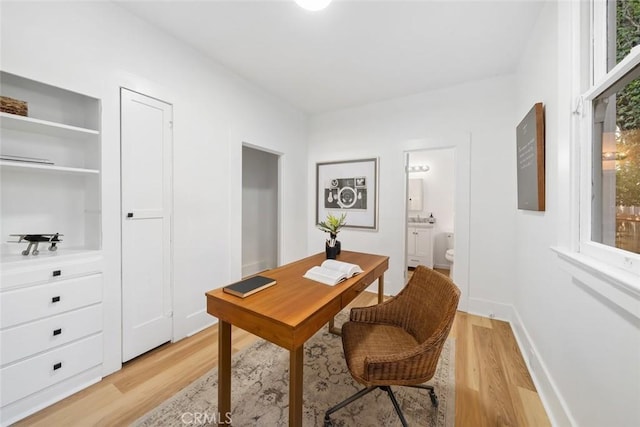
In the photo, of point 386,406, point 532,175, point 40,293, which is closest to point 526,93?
point 532,175

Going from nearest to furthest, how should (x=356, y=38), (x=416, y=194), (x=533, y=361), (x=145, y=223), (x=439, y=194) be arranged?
(x=533, y=361) → (x=145, y=223) → (x=356, y=38) → (x=439, y=194) → (x=416, y=194)

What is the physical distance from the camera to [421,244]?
438 cm

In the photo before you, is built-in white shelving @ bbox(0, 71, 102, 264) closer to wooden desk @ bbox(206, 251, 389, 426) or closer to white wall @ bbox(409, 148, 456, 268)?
wooden desk @ bbox(206, 251, 389, 426)

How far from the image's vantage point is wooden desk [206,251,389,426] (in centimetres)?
104

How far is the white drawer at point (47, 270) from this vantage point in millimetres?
1349

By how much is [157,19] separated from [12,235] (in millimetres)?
1895

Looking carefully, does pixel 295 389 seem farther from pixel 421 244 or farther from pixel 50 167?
pixel 421 244

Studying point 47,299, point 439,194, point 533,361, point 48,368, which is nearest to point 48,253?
point 47,299

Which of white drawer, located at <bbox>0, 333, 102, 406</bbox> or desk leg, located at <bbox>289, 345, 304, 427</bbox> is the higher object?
desk leg, located at <bbox>289, 345, 304, 427</bbox>

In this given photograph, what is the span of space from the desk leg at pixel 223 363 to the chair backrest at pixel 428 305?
104 centimetres

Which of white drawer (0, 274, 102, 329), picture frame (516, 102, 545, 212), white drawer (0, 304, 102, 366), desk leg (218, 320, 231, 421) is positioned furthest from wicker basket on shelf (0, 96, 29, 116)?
picture frame (516, 102, 545, 212)

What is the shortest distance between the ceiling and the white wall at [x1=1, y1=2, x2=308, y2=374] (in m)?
0.23

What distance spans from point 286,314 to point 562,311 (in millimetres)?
1551

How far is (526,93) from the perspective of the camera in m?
2.14
